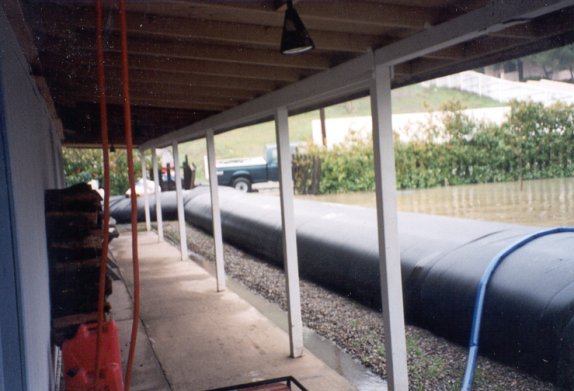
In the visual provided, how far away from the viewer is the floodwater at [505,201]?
916cm

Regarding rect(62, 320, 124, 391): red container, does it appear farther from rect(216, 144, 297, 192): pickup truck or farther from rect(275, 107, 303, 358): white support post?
rect(216, 144, 297, 192): pickup truck

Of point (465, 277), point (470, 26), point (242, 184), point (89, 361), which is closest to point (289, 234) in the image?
point (465, 277)

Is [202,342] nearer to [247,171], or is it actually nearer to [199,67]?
[199,67]

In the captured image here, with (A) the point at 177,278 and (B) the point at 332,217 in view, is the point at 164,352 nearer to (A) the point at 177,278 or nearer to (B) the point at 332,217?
(A) the point at 177,278

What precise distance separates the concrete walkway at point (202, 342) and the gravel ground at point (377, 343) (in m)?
0.51

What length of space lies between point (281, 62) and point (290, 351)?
→ 2536 millimetres

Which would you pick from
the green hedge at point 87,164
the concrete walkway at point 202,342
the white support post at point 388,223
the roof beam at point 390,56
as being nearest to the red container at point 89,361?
the concrete walkway at point 202,342

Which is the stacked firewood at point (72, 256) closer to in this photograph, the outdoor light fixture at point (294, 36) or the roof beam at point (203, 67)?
the roof beam at point (203, 67)

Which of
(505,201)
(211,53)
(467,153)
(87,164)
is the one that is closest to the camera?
(211,53)

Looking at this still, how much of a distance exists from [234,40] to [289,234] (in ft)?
6.43

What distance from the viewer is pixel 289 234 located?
4.74 metres

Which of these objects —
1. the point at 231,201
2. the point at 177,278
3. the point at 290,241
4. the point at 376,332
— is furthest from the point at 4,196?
the point at 231,201

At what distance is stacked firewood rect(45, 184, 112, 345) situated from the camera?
13.1ft

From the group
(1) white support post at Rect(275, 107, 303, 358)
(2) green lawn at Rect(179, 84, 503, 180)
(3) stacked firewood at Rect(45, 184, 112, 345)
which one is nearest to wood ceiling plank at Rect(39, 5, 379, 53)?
(1) white support post at Rect(275, 107, 303, 358)
